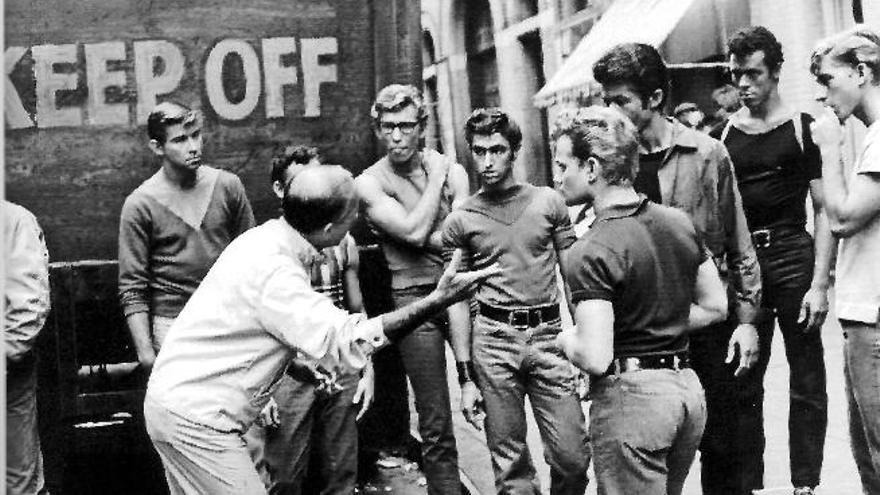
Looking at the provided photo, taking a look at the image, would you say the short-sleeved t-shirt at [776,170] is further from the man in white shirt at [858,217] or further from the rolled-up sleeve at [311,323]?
the rolled-up sleeve at [311,323]

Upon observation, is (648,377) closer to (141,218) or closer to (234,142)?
(141,218)

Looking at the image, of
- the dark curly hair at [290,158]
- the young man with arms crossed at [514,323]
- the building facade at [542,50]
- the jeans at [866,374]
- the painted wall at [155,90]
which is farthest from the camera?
the building facade at [542,50]

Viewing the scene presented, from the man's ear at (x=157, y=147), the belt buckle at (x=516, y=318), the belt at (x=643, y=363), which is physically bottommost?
the belt at (x=643, y=363)

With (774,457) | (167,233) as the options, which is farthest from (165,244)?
(774,457)

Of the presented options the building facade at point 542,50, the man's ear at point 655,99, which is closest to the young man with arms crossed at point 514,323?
the man's ear at point 655,99

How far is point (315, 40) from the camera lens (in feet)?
16.8

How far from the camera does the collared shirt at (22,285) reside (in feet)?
13.5

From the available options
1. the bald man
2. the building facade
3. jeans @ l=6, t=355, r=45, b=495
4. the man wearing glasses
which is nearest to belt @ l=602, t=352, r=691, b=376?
the bald man

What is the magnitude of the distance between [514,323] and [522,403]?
0.27 metres

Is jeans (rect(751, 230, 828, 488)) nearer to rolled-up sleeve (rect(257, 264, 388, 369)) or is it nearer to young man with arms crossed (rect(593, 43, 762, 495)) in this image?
young man with arms crossed (rect(593, 43, 762, 495))

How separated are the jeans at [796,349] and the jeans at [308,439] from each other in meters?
1.45

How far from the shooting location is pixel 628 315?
307 cm

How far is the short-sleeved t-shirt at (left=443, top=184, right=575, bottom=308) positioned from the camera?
428cm

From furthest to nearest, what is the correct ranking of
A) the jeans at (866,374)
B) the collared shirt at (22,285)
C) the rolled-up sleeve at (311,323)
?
the collared shirt at (22,285)
the jeans at (866,374)
the rolled-up sleeve at (311,323)
